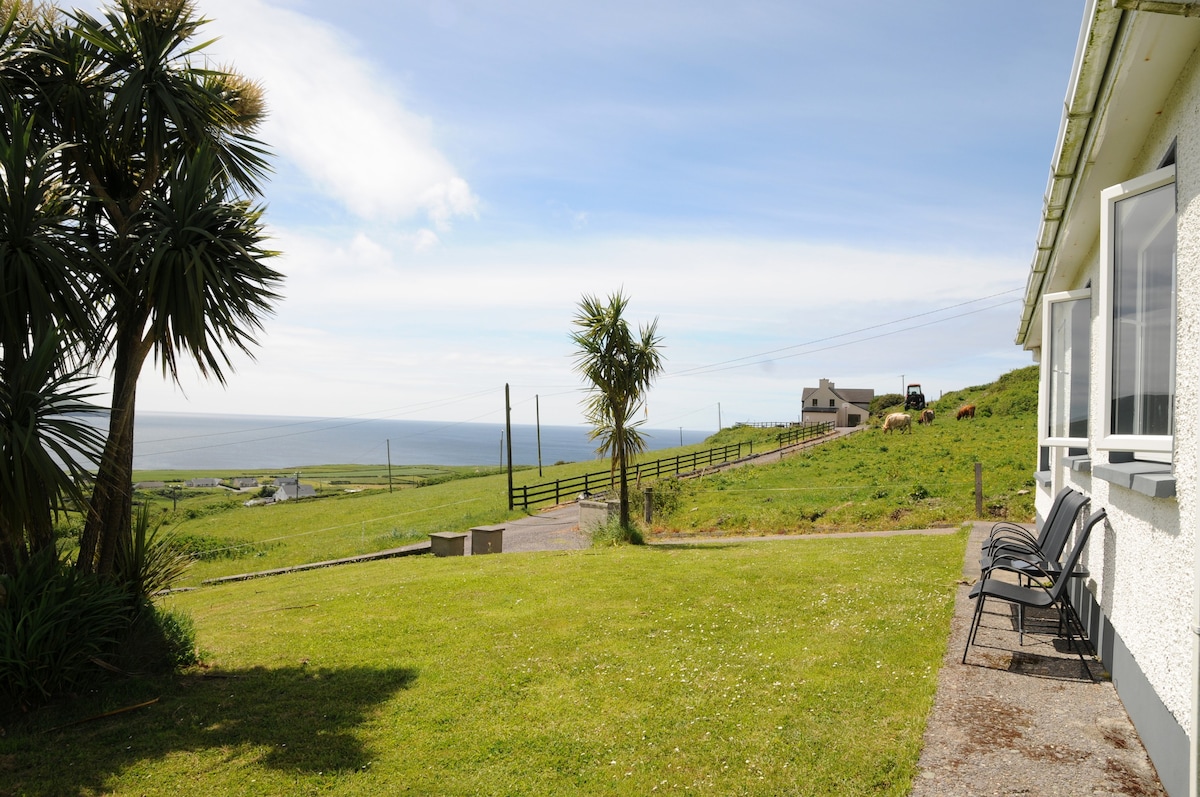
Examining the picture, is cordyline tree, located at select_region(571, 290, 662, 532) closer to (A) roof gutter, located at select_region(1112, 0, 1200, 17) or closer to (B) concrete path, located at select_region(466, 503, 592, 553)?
(B) concrete path, located at select_region(466, 503, 592, 553)

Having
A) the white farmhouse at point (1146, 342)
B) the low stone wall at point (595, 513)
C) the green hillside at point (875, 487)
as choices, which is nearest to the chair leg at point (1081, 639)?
the white farmhouse at point (1146, 342)

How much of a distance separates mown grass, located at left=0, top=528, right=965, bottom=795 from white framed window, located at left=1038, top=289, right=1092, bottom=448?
2.03m

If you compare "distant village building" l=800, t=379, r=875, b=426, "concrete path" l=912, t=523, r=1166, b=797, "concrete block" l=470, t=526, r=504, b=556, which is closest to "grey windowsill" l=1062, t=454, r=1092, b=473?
"concrete path" l=912, t=523, r=1166, b=797

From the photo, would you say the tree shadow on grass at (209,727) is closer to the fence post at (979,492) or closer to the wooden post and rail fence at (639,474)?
the fence post at (979,492)

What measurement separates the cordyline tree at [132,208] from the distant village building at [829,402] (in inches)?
2787

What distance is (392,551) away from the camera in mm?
15750

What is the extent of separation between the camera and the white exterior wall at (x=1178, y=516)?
3027 millimetres

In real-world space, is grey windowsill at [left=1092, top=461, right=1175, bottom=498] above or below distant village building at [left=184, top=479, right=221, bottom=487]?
above

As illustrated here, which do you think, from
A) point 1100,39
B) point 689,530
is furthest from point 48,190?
point 689,530

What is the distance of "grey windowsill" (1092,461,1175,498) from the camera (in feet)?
10.6

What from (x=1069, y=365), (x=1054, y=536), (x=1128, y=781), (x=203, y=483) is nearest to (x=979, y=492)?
(x=1069, y=365)

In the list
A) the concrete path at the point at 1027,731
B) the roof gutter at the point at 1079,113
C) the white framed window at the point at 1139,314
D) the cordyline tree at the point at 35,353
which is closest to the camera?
the roof gutter at the point at 1079,113

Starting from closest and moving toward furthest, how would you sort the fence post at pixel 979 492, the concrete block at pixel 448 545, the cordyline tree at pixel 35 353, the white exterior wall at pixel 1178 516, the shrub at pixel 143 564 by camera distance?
the white exterior wall at pixel 1178 516 < the cordyline tree at pixel 35 353 < the shrub at pixel 143 564 < the fence post at pixel 979 492 < the concrete block at pixel 448 545

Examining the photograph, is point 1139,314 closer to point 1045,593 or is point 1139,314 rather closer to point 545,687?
point 1045,593
